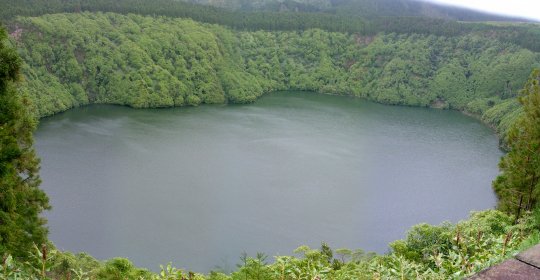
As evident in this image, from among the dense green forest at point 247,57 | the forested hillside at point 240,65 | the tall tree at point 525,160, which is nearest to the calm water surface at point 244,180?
the forested hillside at point 240,65

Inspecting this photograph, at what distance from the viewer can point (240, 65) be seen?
313ft

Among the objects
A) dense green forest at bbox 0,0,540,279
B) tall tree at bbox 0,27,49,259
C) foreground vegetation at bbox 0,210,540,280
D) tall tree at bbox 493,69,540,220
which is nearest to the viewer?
foreground vegetation at bbox 0,210,540,280

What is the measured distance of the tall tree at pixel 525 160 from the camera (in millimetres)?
15391

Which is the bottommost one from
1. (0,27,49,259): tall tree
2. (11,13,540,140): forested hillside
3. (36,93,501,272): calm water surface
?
(36,93,501,272): calm water surface

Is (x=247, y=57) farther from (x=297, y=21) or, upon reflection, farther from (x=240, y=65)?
(x=297, y=21)

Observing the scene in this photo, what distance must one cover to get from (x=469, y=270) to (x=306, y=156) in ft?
158

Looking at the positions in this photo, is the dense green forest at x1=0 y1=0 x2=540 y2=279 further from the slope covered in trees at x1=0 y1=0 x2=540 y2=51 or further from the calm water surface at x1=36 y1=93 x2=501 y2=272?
the calm water surface at x1=36 y1=93 x2=501 y2=272

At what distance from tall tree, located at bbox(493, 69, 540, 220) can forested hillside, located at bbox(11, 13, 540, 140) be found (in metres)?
51.4

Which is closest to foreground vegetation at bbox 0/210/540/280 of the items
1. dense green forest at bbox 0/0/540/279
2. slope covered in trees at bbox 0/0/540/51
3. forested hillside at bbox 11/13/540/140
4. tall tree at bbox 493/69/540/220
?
tall tree at bbox 493/69/540/220

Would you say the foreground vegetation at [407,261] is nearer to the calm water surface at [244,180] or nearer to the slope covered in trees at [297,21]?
the calm water surface at [244,180]

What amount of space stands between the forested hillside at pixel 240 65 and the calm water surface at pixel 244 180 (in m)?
5.34

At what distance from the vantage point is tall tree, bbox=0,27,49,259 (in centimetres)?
1334

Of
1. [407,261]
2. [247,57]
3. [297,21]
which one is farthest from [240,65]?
[407,261]

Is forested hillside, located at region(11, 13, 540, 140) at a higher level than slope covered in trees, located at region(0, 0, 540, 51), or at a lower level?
lower
